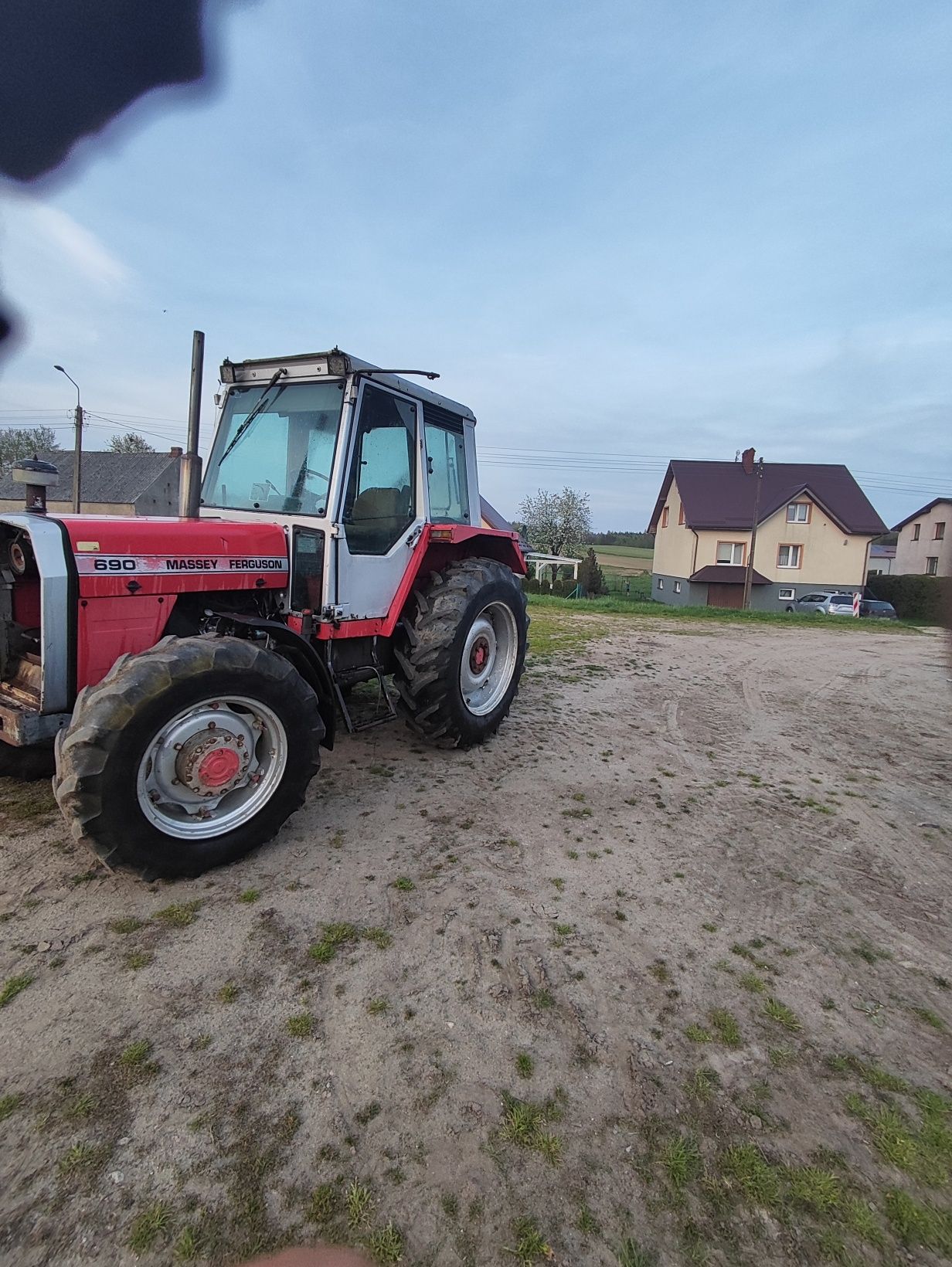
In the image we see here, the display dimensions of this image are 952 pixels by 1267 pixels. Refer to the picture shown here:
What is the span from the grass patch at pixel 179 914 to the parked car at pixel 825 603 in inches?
1077

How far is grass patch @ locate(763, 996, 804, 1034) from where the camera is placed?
2342 millimetres

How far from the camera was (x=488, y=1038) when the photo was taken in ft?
7.25

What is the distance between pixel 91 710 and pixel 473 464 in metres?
3.67

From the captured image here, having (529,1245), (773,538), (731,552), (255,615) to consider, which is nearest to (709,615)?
(731,552)

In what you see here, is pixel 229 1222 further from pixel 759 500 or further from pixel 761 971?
pixel 759 500

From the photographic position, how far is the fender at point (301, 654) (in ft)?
11.8

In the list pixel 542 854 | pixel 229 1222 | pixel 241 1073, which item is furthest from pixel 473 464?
pixel 229 1222

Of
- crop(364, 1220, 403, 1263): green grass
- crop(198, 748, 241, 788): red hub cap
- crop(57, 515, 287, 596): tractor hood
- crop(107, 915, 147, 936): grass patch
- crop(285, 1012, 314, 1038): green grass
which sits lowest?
crop(364, 1220, 403, 1263): green grass

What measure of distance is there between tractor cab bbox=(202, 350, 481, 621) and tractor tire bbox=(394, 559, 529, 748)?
325mm

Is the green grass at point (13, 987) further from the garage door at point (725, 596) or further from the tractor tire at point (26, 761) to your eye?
the garage door at point (725, 596)

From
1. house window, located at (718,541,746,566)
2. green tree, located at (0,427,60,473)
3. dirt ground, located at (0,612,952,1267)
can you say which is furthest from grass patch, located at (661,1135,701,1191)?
green tree, located at (0,427,60,473)

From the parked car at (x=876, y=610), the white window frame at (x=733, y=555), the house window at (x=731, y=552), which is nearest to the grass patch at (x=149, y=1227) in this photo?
the parked car at (x=876, y=610)

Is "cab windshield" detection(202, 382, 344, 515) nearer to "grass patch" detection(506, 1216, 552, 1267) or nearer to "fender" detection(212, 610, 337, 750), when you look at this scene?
"fender" detection(212, 610, 337, 750)

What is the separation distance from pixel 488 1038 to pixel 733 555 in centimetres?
3355
